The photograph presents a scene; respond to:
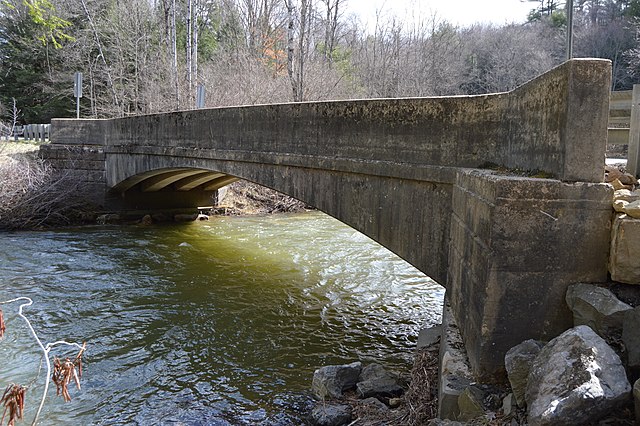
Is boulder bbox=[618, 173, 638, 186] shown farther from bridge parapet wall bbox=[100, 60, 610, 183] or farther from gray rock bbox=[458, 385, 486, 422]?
gray rock bbox=[458, 385, 486, 422]

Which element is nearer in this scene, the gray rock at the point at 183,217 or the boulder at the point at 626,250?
the boulder at the point at 626,250

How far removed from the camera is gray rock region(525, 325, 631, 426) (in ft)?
8.04

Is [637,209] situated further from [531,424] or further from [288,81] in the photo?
[288,81]

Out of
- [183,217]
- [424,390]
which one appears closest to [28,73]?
[183,217]

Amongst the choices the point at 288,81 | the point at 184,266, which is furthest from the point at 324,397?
the point at 288,81

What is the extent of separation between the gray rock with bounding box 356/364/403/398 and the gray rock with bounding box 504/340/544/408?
76.4 inches

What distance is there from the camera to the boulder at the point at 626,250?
10.3ft

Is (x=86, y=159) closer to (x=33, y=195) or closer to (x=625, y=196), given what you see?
(x=33, y=195)

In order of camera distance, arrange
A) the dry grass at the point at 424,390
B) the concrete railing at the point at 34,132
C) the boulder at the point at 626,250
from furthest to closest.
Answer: the concrete railing at the point at 34,132, the dry grass at the point at 424,390, the boulder at the point at 626,250

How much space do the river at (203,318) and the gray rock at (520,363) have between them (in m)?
2.39

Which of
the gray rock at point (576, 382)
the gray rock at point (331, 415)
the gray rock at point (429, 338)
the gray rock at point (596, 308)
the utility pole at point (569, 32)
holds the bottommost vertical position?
the gray rock at point (331, 415)

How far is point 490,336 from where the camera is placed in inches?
136

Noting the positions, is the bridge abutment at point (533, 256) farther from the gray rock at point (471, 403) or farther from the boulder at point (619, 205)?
the gray rock at point (471, 403)

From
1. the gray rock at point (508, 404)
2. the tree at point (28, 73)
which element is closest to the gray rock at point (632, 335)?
the gray rock at point (508, 404)
